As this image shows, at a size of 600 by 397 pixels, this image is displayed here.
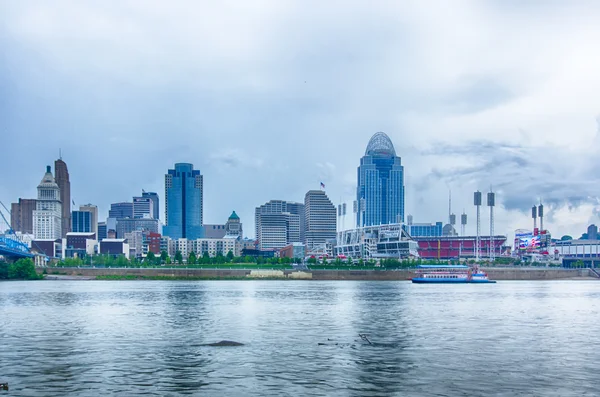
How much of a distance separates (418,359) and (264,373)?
1271cm

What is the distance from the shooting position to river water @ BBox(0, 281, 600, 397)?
1743 inches

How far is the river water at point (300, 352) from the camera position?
145 ft

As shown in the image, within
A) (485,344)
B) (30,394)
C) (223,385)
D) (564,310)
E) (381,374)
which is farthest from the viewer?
(564,310)

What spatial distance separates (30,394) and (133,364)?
36.3ft

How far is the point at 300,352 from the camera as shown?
57781 mm

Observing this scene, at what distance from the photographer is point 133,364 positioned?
172 ft

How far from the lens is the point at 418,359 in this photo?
5416 cm

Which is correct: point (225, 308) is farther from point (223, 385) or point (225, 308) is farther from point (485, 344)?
point (223, 385)

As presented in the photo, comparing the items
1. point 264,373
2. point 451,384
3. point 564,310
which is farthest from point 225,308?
point 451,384

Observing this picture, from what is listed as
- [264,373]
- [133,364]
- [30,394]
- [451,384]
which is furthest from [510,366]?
[30,394]

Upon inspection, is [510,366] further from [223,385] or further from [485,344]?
[223,385]

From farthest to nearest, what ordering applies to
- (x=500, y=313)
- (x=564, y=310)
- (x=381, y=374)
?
(x=564, y=310), (x=500, y=313), (x=381, y=374)

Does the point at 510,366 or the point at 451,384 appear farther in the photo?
the point at 510,366

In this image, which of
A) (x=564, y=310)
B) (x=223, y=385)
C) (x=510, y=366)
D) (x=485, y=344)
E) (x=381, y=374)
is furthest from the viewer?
(x=564, y=310)
